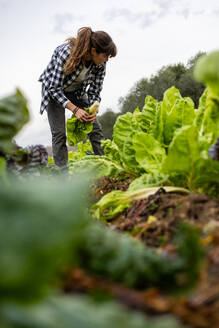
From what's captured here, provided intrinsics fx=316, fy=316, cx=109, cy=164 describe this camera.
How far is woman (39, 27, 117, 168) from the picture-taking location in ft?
13.3

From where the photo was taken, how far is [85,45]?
4.10 m

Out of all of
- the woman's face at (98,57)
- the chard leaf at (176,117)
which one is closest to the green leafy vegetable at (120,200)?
the chard leaf at (176,117)

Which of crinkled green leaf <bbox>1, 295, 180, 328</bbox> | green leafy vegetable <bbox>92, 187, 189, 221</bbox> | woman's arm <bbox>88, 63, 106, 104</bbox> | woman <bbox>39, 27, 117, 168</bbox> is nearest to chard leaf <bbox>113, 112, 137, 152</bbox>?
green leafy vegetable <bbox>92, 187, 189, 221</bbox>

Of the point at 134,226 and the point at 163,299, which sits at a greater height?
the point at 134,226

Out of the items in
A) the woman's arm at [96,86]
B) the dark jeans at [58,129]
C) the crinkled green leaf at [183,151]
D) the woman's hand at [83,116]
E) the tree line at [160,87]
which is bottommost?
the crinkled green leaf at [183,151]

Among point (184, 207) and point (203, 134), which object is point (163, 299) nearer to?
point (184, 207)

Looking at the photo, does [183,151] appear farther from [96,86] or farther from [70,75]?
[96,86]

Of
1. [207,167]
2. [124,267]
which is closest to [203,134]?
[207,167]

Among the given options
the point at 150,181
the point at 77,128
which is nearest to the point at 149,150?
the point at 150,181

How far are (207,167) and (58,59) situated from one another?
3.34 metres

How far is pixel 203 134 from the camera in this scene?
141 cm

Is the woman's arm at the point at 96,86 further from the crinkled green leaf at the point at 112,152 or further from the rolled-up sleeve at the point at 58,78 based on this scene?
the crinkled green leaf at the point at 112,152

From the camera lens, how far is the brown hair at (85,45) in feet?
13.3

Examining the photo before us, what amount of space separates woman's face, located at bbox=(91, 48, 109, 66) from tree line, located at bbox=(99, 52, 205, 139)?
16.7 metres
